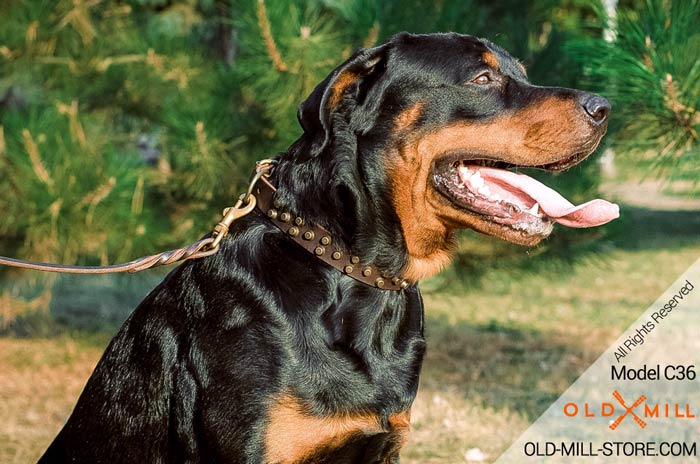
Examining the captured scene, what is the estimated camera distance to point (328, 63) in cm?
565

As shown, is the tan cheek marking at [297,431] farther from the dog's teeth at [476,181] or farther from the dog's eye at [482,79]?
the dog's eye at [482,79]

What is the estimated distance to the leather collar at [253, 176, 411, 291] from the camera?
301 cm

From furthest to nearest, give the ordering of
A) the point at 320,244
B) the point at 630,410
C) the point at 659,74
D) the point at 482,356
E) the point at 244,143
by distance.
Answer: the point at 482,356 → the point at 244,143 → the point at 630,410 → the point at 659,74 → the point at 320,244

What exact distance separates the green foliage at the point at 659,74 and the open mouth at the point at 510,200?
1.47m

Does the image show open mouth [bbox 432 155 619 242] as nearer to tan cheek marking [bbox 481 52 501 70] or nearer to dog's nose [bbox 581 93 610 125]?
dog's nose [bbox 581 93 610 125]

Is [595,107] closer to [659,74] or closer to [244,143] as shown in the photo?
[659,74]

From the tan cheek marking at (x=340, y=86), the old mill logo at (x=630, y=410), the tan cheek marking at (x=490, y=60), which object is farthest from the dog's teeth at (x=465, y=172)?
the old mill logo at (x=630, y=410)

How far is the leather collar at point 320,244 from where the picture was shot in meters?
3.01

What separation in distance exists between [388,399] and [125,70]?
4.90 meters

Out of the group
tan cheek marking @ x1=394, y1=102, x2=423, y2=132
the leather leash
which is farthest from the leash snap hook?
tan cheek marking @ x1=394, y1=102, x2=423, y2=132

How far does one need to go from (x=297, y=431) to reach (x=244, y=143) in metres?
3.93

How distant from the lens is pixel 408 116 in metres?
3.14

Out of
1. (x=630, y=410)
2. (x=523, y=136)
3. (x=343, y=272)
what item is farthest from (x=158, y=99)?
(x=523, y=136)

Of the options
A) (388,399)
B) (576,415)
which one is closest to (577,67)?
(576,415)
